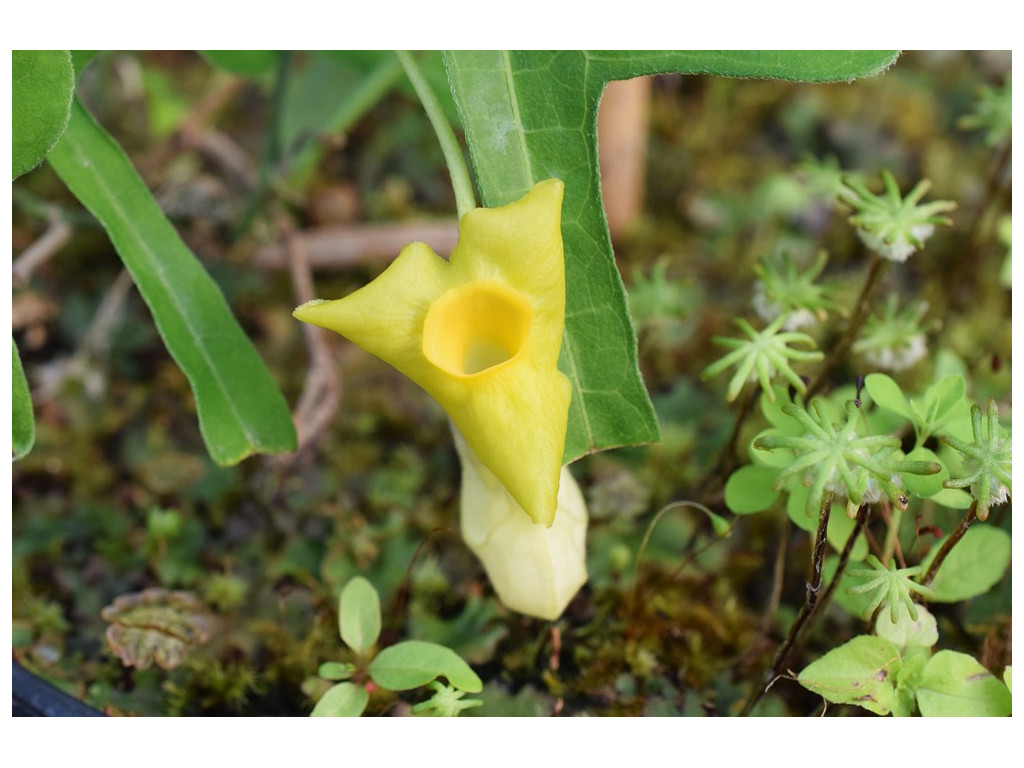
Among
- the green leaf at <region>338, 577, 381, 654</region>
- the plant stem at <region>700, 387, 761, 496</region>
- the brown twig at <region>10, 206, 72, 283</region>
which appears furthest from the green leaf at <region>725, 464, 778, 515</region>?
the brown twig at <region>10, 206, 72, 283</region>

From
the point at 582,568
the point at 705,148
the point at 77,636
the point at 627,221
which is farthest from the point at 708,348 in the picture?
the point at 77,636

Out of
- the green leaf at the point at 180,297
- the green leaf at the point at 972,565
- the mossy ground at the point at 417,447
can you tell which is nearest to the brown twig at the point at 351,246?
the mossy ground at the point at 417,447

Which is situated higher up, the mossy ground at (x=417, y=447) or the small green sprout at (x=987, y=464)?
the small green sprout at (x=987, y=464)

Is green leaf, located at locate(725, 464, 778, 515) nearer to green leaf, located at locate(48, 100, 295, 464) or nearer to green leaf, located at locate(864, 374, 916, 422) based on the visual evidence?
green leaf, located at locate(864, 374, 916, 422)

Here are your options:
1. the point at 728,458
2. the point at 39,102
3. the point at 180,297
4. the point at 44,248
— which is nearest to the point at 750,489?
the point at 728,458

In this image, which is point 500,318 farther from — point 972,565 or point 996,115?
point 996,115

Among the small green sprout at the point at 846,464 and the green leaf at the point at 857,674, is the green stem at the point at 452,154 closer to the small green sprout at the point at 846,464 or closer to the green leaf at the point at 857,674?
the small green sprout at the point at 846,464
